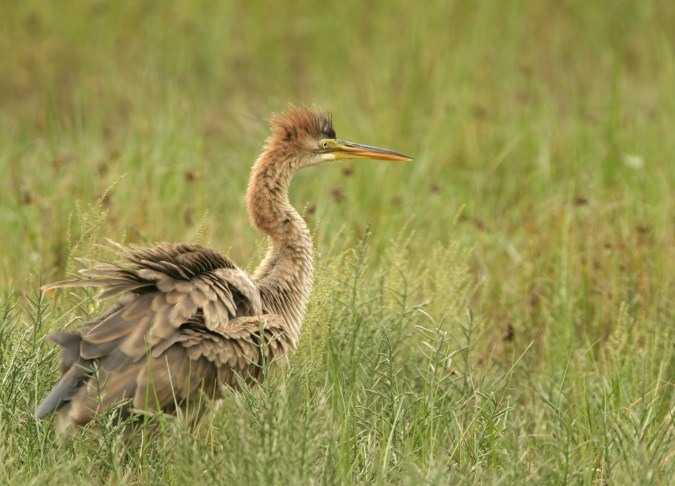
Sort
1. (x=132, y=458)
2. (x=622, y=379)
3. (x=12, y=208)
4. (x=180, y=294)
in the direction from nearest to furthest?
(x=132, y=458) < (x=180, y=294) < (x=622, y=379) < (x=12, y=208)

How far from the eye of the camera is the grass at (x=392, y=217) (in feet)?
13.5

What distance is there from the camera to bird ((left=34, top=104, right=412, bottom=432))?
13.7ft

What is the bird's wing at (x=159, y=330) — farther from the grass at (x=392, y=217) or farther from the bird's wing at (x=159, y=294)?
the grass at (x=392, y=217)

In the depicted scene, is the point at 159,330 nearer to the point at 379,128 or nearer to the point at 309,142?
the point at 309,142

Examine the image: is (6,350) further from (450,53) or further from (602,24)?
(602,24)

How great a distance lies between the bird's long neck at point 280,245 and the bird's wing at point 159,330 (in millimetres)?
295

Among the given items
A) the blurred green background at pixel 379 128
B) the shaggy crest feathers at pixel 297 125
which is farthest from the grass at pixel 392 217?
the shaggy crest feathers at pixel 297 125

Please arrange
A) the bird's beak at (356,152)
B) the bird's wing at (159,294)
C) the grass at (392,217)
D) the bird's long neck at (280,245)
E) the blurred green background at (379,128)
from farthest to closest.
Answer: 1. the blurred green background at (379,128)
2. the bird's beak at (356,152)
3. the bird's long neck at (280,245)
4. the bird's wing at (159,294)
5. the grass at (392,217)

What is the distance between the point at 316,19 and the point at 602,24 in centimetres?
254

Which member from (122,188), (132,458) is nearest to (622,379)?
(132,458)

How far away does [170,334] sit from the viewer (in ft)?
14.3

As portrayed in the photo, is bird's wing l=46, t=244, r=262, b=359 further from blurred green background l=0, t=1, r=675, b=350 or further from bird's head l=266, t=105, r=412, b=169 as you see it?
bird's head l=266, t=105, r=412, b=169

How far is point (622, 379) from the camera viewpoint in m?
4.93

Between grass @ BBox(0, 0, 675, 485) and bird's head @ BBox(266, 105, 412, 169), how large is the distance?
430mm
